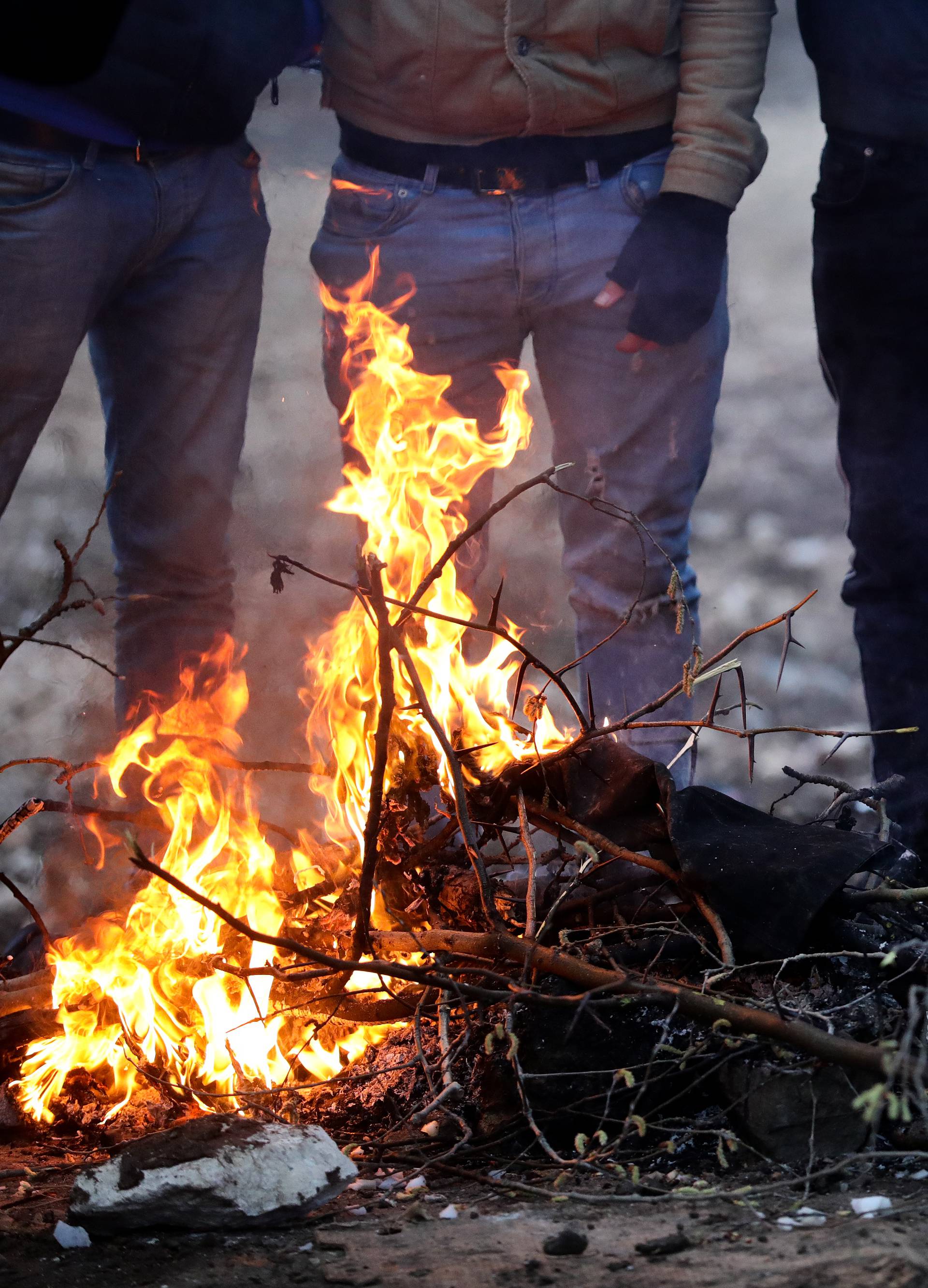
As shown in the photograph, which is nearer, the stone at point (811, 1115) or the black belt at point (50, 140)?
the stone at point (811, 1115)

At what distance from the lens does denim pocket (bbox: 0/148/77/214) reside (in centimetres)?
294

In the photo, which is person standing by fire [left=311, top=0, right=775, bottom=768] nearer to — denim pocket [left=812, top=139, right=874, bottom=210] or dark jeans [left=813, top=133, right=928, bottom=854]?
denim pocket [left=812, top=139, right=874, bottom=210]

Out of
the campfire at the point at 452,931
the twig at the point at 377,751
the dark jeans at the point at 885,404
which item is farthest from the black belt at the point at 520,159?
the twig at the point at 377,751

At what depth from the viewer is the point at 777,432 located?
367 cm

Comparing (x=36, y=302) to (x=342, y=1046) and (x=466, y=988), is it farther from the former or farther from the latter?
(x=466, y=988)

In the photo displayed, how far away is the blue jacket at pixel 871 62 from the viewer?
336 cm

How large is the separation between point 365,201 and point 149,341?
0.76m

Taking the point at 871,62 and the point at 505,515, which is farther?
the point at 505,515

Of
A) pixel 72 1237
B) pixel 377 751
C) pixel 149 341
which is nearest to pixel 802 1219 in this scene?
pixel 377 751

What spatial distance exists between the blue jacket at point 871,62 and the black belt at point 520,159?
581mm

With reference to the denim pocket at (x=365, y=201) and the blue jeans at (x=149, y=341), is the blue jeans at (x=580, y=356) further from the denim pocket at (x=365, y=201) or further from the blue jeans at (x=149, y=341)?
the blue jeans at (x=149, y=341)

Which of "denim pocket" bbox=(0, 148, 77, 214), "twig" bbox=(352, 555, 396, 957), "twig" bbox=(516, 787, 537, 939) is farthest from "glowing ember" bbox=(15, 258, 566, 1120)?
"denim pocket" bbox=(0, 148, 77, 214)

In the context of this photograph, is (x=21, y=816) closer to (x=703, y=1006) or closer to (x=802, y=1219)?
(x=703, y=1006)

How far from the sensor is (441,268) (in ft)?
10.8
